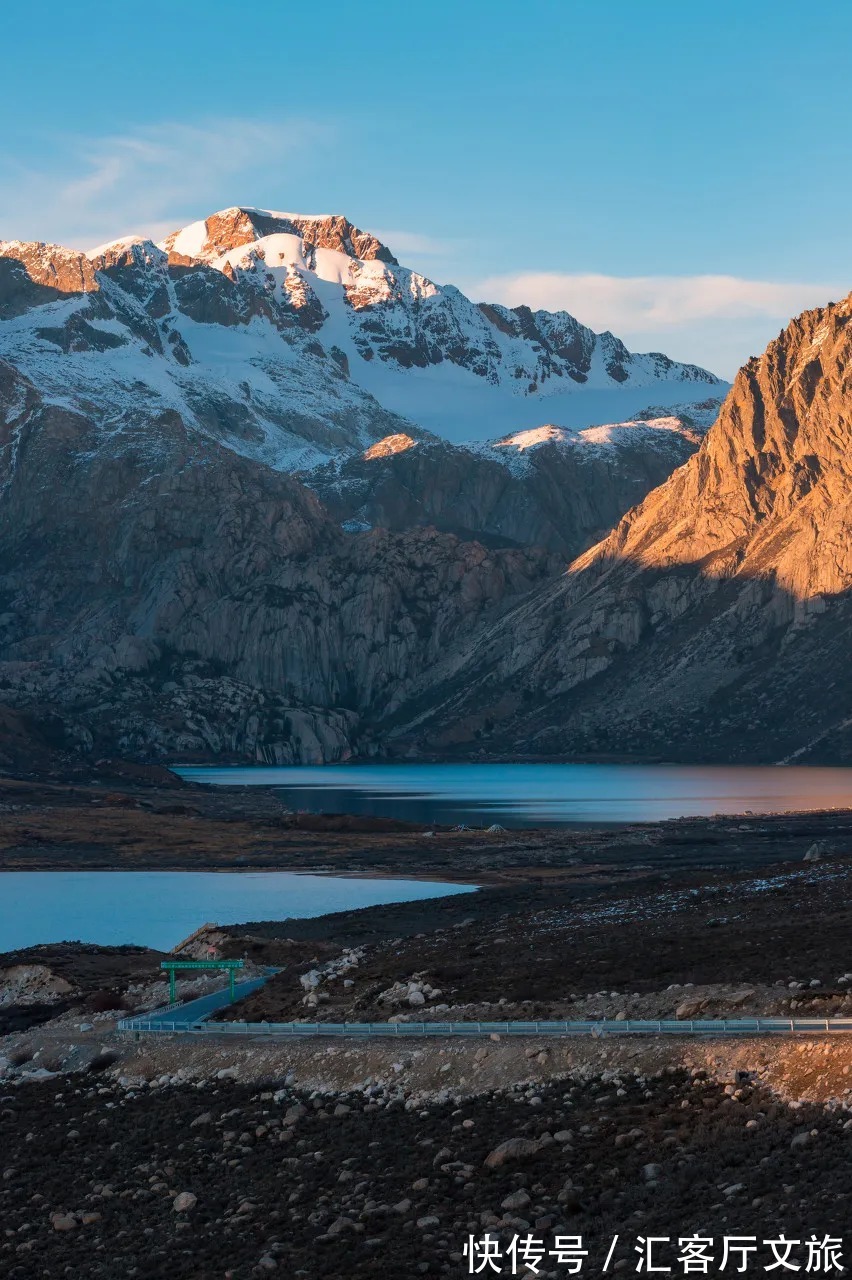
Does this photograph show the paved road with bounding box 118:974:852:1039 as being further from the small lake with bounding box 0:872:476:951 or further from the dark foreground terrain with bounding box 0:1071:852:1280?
the small lake with bounding box 0:872:476:951

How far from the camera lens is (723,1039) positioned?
1601 inches

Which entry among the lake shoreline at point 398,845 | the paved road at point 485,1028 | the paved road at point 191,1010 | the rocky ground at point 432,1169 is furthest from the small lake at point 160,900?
the rocky ground at point 432,1169

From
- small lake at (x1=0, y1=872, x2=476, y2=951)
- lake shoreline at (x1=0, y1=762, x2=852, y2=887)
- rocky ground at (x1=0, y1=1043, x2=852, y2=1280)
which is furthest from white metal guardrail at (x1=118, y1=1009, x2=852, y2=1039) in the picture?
lake shoreline at (x1=0, y1=762, x2=852, y2=887)

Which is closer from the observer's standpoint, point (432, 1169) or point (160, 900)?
point (432, 1169)

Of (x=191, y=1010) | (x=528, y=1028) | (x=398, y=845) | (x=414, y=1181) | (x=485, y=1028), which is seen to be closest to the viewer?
(x=414, y=1181)

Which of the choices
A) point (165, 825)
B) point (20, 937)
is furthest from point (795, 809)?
point (20, 937)

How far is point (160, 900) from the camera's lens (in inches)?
4929

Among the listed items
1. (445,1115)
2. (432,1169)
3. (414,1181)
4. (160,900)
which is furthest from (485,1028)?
(160,900)

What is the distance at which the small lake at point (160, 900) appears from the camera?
105500 mm

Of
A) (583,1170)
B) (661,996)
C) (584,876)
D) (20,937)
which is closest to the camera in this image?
(583,1170)

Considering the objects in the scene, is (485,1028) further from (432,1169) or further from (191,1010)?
(191,1010)

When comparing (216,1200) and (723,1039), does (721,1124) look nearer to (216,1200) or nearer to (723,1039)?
(723,1039)

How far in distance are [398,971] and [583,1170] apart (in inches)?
1022

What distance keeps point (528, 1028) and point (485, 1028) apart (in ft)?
5.05
